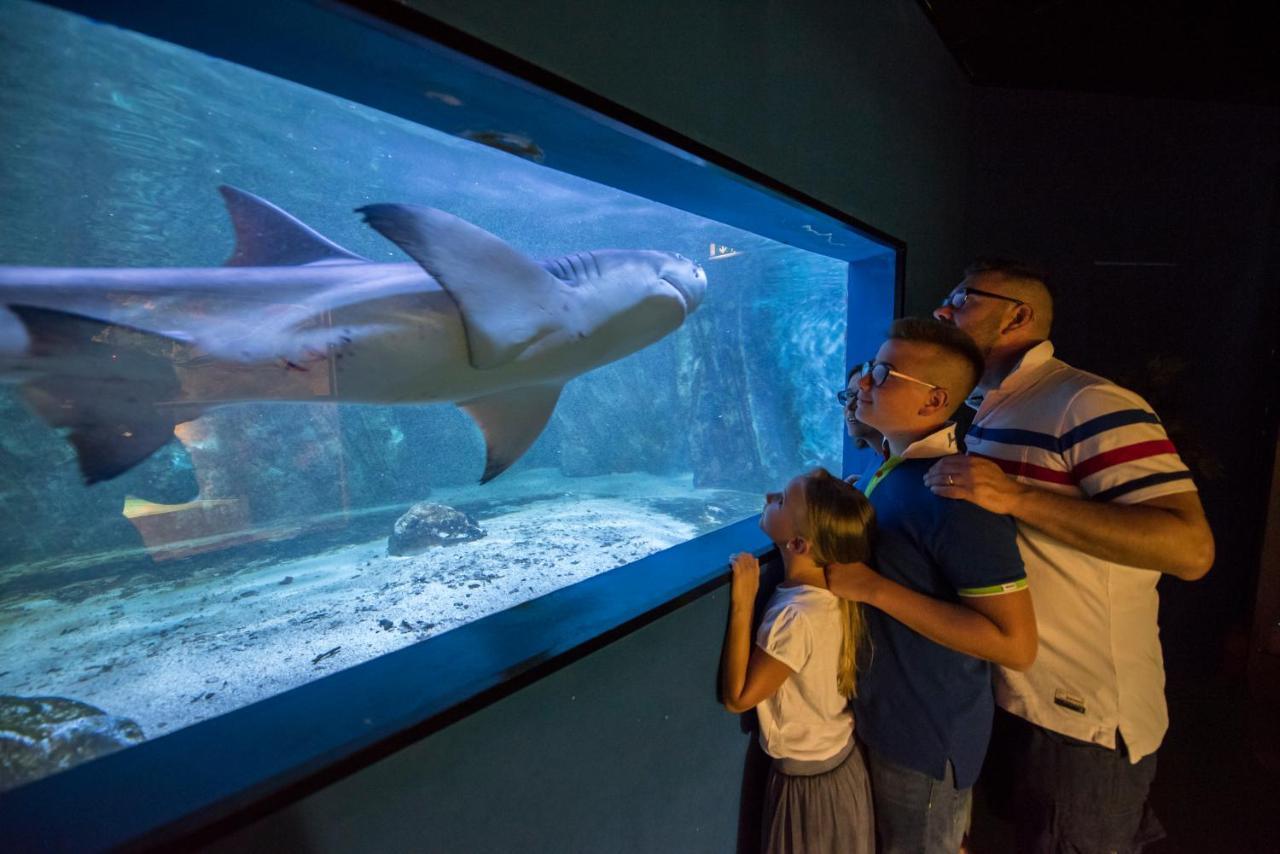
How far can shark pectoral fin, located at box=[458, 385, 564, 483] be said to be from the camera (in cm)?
241

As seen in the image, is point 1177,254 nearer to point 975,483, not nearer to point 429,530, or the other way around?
point 975,483

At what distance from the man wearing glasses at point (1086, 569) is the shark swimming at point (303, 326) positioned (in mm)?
1562

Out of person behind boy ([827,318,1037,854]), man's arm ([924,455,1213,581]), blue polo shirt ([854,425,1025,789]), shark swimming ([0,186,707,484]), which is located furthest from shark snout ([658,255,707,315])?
man's arm ([924,455,1213,581])

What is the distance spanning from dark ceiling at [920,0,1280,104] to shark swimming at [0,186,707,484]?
3.17 metres

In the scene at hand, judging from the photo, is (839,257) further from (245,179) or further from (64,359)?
(245,179)

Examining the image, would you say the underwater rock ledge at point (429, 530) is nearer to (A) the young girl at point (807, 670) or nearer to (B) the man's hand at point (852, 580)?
(A) the young girl at point (807, 670)

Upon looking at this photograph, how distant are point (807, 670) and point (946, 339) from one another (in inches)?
47.0

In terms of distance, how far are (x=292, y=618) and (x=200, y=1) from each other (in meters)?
4.44

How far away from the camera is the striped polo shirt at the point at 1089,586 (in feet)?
5.15

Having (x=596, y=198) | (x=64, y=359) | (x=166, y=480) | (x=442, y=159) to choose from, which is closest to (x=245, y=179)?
(x=442, y=159)

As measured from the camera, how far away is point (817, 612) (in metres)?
1.58

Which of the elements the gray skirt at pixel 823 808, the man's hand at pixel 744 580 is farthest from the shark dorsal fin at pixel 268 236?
the gray skirt at pixel 823 808

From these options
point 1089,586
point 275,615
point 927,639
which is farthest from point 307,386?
point 275,615

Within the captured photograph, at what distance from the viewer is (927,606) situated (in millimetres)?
1423
